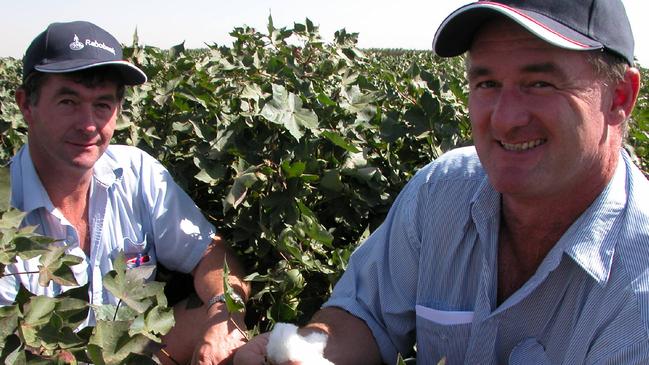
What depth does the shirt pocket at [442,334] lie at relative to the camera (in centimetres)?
175

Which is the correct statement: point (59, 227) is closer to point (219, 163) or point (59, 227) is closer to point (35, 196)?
point (35, 196)

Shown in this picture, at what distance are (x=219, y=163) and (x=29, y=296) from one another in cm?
133

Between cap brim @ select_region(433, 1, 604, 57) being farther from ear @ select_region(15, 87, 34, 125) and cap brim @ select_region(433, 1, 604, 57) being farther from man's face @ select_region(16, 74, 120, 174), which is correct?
ear @ select_region(15, 87, 34, 125)

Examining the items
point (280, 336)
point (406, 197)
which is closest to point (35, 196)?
point (280, 336)

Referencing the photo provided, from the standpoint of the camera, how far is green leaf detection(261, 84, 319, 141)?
2.39 metres

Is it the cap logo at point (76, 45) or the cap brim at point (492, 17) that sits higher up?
the cap brim at point (492, 17)

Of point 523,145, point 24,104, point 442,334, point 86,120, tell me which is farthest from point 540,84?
point 24,104

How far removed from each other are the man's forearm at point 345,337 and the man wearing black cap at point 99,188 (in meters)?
0.44

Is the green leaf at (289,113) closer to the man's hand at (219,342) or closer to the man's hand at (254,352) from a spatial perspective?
the man's hand at (219,342)

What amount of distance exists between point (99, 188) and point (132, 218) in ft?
0.50

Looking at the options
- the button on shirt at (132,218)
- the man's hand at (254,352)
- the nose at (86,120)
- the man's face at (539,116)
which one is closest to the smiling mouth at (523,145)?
the man's face at (539,116)

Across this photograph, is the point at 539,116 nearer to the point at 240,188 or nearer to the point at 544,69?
the point at 544,69

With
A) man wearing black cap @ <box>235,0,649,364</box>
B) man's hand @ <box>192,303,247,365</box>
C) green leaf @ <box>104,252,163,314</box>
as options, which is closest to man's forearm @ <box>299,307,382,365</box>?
man wearing black cap @ <box>235,0,649,364</box>

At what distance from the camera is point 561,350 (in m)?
1.59
